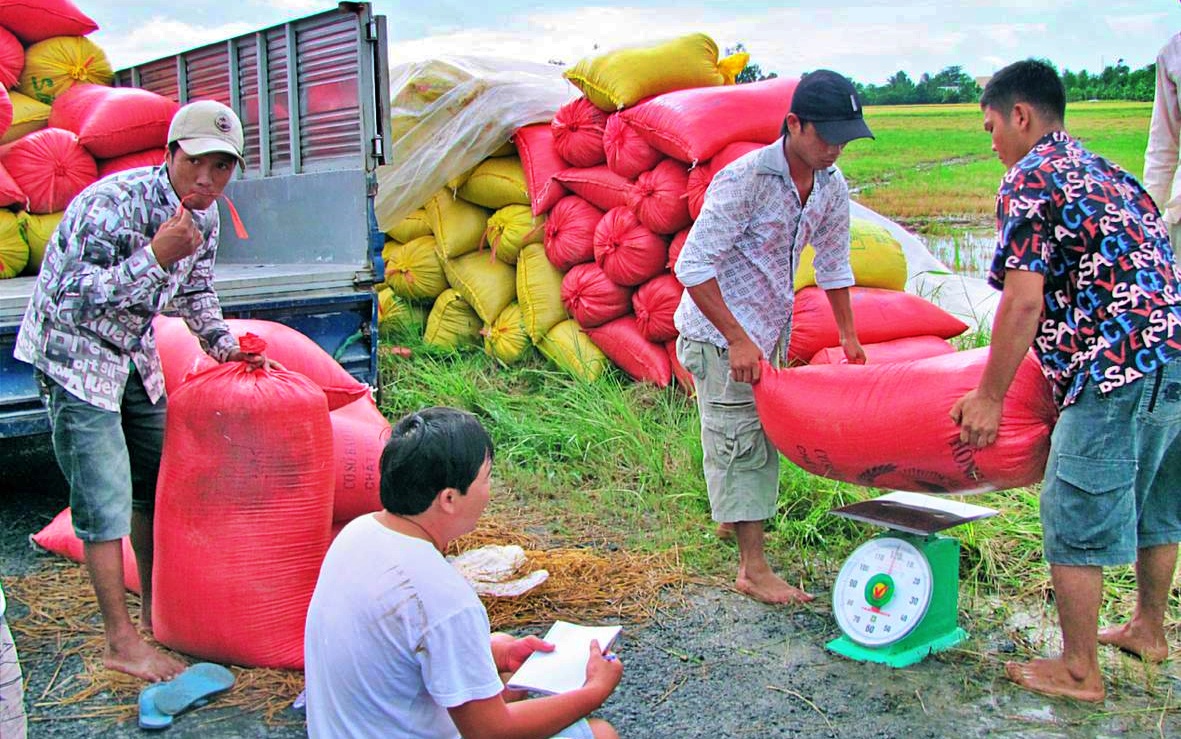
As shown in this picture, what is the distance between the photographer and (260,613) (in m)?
2.78

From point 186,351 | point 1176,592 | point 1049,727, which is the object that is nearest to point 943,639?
point 1049,727

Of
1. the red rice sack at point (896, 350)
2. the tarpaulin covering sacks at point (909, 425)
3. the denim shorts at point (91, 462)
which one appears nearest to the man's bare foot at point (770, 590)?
the tarpaulin covering sacks at point (909, 425)

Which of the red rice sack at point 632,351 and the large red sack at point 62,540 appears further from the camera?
the red rice sack at point 632,351

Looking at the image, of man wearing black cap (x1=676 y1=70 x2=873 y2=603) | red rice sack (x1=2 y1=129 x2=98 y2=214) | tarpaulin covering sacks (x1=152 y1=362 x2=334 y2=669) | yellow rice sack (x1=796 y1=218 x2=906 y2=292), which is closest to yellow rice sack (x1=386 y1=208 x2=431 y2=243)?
red rice sack (x1=2 y1=129 x2=98 y2=214)

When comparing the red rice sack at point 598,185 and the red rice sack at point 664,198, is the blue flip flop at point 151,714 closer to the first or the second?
the red rice sack at point 664,198

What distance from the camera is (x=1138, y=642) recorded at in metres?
2.82

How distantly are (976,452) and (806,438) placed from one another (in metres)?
0.48

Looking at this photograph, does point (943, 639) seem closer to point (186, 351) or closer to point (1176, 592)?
point (1176, 592)

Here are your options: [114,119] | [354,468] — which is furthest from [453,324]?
[354,468]

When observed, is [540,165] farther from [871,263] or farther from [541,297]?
[871,263]

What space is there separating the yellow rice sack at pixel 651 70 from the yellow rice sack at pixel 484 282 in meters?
1.30

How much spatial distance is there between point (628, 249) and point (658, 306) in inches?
12.9

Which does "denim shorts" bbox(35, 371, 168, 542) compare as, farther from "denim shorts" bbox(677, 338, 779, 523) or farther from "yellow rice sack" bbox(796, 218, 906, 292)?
"yellow rice sack" bbox(796, 218, 906, 292)

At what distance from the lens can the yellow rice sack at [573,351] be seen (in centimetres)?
545
